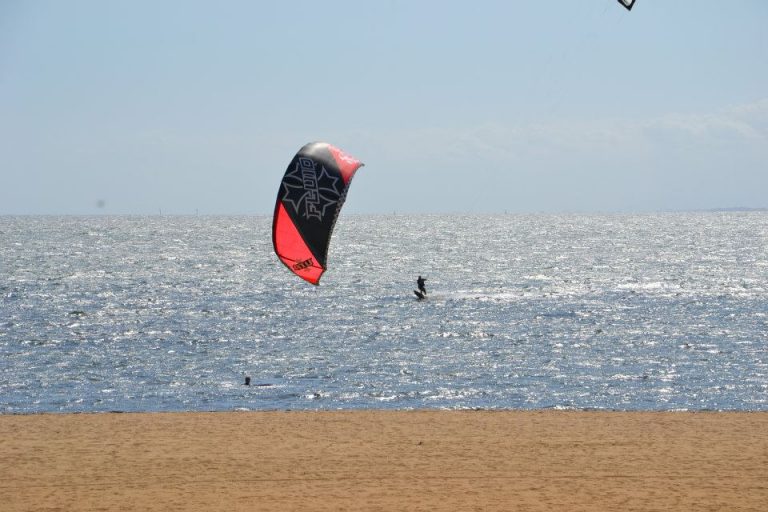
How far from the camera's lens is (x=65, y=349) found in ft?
135

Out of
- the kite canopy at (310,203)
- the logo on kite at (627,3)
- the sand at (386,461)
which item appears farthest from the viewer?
the kite canopy at (310,203)

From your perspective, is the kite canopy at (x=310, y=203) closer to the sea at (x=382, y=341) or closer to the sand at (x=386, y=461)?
the sand at (x=386, y=461)

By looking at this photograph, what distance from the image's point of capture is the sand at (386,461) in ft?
53.3

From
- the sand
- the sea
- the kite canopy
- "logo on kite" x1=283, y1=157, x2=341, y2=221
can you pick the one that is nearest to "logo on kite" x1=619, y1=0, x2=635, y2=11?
the kite canopy

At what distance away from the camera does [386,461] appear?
19.0 meters

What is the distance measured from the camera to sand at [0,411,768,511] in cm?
1625

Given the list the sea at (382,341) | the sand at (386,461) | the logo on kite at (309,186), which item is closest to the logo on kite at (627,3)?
the logo on kite at (309,186)

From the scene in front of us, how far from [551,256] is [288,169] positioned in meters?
109

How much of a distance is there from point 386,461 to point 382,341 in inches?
976

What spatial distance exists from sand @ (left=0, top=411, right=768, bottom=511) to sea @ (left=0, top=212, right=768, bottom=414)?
4.76 m

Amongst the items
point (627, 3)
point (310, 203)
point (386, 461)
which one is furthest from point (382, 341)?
point (627, 3)

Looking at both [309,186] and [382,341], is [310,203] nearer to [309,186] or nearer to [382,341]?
[309,186]

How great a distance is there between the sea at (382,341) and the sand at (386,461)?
4.76 meters

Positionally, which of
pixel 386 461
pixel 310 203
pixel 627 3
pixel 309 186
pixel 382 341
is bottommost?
pixel 382 341
